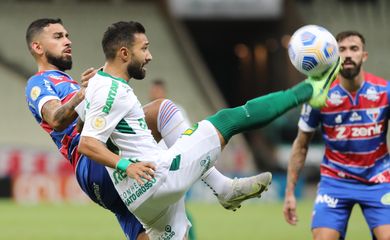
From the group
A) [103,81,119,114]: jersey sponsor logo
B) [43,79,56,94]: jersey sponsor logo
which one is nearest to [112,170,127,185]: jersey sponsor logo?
[103,81,119,114]: jersey sponsor logo

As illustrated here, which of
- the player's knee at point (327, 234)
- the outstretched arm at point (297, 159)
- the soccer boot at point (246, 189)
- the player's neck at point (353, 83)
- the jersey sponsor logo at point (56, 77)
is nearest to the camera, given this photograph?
the soccer boot at point (246, 189)

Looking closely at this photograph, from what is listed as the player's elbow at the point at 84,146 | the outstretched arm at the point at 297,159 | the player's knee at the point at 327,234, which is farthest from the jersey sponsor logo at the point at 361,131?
the player's elbow at the point at 84,146

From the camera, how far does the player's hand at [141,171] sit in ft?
21.4

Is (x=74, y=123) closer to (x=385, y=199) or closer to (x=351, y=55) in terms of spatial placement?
(x=351, y=55)

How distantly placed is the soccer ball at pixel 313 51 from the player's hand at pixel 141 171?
1.37 m

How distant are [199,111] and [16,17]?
6.69 meters

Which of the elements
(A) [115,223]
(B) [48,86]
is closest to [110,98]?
(B) [48,86]

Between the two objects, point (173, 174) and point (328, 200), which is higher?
point (173, 174)

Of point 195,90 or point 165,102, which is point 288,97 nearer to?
point 165,102

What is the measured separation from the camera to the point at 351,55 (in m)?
8.07

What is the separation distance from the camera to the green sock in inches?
257

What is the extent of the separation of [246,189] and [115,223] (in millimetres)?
9190

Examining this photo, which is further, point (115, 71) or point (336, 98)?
point (336, 98)

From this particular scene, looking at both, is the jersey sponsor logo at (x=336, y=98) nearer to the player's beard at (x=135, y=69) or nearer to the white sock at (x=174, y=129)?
the white sock at (x=174, y=129)
